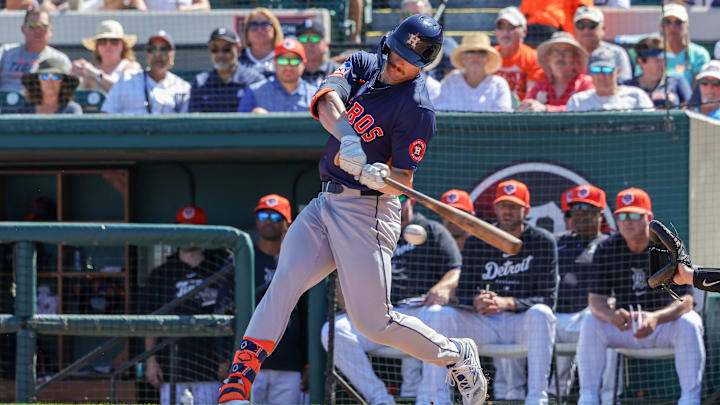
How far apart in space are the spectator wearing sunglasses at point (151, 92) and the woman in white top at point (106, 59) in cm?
39

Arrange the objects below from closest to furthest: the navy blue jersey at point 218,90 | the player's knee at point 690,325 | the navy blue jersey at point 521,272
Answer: the player's knee at point 690,325 < the navy blue jersey at point 521,272 < the navy blue jersey at point 218,90

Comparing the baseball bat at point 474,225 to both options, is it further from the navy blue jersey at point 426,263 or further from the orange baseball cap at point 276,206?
the orange baseball cap at point 276,206

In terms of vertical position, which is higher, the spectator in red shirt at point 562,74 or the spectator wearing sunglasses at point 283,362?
the spectator in red shirt at point 562,74

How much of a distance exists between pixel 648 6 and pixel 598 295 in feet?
13.5

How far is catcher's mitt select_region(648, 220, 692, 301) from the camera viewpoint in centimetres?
374

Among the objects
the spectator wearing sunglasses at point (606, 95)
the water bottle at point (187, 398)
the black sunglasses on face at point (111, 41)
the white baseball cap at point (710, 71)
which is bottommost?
the water bottle at point (187, 398)

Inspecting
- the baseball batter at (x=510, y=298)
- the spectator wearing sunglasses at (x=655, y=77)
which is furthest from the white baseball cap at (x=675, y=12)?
the baseball batter at (x=510, y=298)

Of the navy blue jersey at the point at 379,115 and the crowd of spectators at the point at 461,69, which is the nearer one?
the navy blue jersey at the point at 379,115

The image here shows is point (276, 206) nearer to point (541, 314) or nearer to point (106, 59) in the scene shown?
point (541, 314)

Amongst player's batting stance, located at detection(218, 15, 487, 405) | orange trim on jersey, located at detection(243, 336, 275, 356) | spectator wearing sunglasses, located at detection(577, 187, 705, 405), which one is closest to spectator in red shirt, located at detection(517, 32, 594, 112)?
spectator wearing sunglasses, located at detection(577, 187, 705, 405)

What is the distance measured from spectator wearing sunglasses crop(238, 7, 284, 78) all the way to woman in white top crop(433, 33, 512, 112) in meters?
1.42

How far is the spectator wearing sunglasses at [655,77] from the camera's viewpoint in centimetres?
795

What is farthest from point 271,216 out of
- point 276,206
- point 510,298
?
point 510,298

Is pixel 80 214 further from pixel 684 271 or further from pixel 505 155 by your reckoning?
pixel 684 271
